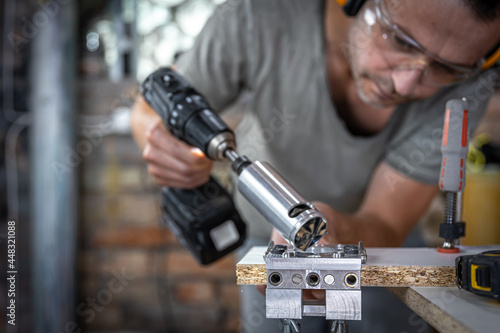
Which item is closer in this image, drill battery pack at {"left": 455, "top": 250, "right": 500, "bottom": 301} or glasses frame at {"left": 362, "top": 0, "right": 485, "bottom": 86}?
drill battery pack at {"left": 455, "top": 250, "right": 500, "bottom": 301}

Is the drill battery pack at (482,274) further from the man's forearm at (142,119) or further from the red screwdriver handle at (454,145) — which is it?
the man's forearm at (142,119)

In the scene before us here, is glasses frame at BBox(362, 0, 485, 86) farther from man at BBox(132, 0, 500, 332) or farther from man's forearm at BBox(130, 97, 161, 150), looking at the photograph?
man's forearm at BBox(130, 97, 161, 150)

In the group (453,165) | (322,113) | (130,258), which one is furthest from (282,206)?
(130,258)

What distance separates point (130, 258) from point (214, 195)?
3.84 feet

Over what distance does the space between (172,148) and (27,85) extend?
1.32 m

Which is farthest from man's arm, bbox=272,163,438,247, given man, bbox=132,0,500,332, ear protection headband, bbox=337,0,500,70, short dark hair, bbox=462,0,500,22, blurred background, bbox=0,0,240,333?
blurred background, bbox=0,0,240,333

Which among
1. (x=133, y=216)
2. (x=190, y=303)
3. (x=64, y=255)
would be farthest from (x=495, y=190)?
(x=64, y=255)

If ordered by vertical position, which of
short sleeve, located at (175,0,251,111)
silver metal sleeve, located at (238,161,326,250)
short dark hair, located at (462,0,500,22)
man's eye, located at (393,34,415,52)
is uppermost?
short sleeve, located at (175,0,251,111)

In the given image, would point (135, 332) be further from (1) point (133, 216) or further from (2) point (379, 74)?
(2) point (379, 74)

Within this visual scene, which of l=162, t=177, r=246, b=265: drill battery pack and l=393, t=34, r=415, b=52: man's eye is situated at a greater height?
l=393, t=34, r=415, b=52: man's eye

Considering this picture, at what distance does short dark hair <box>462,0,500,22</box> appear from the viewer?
762 millimetres

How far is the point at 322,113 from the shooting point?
1185 mm

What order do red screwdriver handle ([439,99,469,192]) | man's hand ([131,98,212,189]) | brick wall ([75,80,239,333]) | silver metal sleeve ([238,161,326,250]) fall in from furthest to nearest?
brick wall ([75,80,239,333])
man's hand ([131,98,212,189])
red screwdriver handle ([439,99,469,192])
silver metal sleeve ([238,161,326,250])

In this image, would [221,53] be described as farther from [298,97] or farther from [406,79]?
[406,79]
